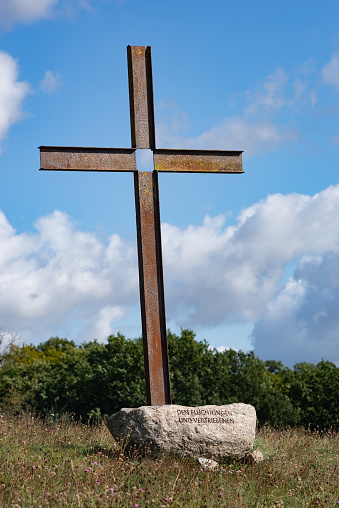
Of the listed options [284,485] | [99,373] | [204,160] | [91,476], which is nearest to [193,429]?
[284,485]

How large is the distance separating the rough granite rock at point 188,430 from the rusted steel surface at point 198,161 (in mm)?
3968

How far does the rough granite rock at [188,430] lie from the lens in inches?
309

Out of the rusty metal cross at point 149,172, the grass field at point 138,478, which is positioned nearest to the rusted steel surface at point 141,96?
the rusty metal cross at point 149,172

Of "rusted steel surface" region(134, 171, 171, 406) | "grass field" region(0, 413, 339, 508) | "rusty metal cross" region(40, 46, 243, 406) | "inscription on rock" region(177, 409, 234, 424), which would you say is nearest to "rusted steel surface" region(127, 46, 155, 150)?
"rusty metal cross" region(40, 46, 243, 406)

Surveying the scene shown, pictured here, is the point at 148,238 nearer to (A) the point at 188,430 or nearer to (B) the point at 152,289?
(B) the point at 152,289

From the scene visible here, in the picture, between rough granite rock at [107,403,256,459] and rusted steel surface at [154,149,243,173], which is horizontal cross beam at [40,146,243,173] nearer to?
rusted steel surface at [154,149,243,173]

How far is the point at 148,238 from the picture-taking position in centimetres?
923

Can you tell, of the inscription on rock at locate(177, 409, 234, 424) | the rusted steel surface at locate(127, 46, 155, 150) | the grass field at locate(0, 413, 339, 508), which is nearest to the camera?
the grass field at locate(0, 413, 339, 508)

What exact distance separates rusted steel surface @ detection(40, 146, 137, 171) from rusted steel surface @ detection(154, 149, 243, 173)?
1.61 ft

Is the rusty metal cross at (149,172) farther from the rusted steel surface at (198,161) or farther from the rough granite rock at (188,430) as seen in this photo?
the rough granite rock at (188,430)

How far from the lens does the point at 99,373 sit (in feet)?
50.0

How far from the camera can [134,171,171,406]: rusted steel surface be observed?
29.1 feet

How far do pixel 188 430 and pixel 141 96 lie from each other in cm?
550

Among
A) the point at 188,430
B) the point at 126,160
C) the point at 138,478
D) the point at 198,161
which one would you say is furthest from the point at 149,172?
the point at 138,478
